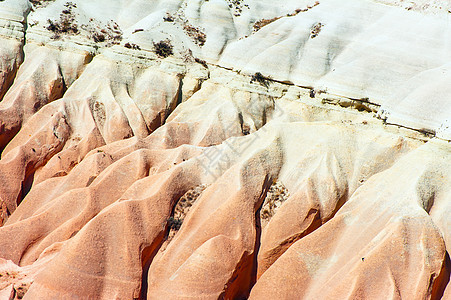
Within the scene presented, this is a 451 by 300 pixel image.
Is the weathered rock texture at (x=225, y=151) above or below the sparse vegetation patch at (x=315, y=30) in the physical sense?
below

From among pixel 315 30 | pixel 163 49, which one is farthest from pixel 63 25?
pixel 315 30

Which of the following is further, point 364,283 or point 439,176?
point 439,176

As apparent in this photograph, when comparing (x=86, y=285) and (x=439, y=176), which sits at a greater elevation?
(x=439, y=176)

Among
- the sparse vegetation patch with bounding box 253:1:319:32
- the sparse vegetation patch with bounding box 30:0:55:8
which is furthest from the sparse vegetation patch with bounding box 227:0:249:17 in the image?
the sparse vegetation patch with bounding box 30:0:55:8

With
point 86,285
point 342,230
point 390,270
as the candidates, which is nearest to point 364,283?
point 390,270

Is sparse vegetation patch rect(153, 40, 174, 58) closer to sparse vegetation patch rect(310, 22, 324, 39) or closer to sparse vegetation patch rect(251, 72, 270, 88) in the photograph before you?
sparse vegetation patch rect(251, 72, 270, 88)

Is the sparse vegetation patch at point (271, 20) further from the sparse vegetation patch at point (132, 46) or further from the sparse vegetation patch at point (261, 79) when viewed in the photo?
the sparse vegetation patch at point (132, 46)

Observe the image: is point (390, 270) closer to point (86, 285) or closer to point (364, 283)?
point (364, 283)

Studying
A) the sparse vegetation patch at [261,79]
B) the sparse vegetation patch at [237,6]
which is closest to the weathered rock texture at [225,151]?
the sparse vegetation patch at [261,79]
